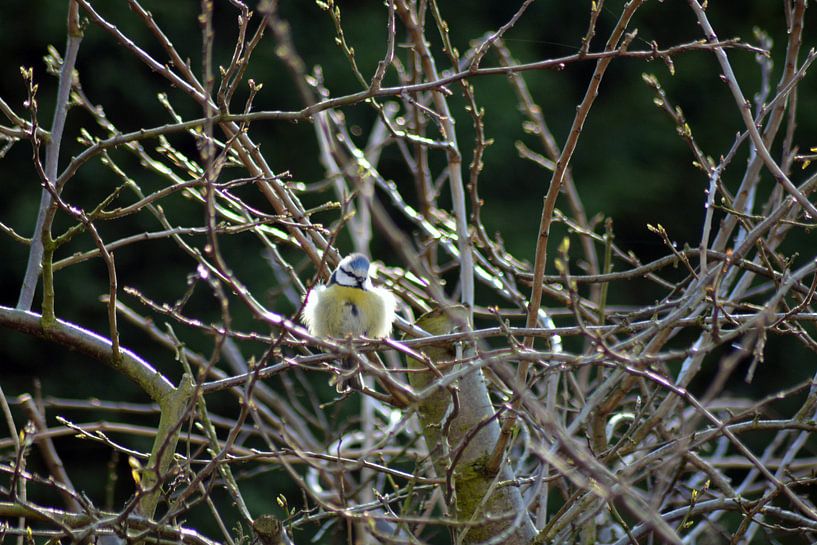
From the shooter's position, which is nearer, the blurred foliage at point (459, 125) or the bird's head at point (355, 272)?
the bird's head at point (355, 272)

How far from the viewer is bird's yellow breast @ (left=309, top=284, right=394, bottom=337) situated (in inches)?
117

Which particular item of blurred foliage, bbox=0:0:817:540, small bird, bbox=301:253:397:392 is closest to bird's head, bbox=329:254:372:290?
small bird, bbox=301:253:397:392

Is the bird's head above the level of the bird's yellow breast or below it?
above

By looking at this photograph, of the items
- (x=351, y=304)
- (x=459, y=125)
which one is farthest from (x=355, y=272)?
(x=459, y=125)

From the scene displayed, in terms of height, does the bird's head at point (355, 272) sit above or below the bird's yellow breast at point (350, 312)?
above

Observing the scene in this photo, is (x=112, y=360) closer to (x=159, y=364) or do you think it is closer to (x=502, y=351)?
(x=502, y=351)

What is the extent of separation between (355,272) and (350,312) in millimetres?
161

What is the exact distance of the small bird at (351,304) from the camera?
2.97 meters

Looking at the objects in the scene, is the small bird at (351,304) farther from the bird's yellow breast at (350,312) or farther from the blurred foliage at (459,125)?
the blurred foliage at (459,125)

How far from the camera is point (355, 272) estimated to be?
2.97 meters

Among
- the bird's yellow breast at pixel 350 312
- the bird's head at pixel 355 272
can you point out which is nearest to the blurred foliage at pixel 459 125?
the bird's yellow breast at pixel 350 312

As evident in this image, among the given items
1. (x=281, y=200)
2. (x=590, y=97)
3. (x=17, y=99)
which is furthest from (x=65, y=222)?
(x=590, y=97)

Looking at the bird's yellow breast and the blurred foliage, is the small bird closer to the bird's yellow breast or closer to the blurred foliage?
the bird's yellow breast

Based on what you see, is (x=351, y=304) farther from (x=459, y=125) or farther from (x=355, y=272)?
(x=459, y=125)
